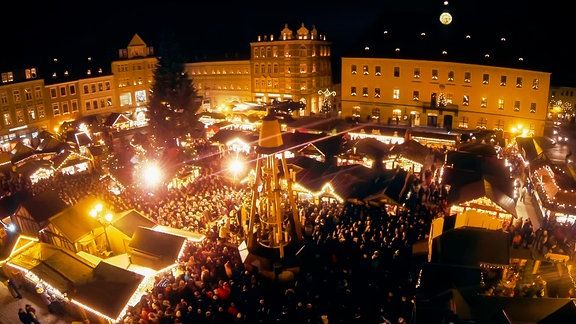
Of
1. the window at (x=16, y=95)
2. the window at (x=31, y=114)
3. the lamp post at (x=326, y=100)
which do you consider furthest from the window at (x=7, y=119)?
the lamp post at (x=326, y=100)

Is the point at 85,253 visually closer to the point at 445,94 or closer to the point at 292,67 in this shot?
the point at 445,94

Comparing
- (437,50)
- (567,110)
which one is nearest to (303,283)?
(437,50)

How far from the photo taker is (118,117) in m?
37.1

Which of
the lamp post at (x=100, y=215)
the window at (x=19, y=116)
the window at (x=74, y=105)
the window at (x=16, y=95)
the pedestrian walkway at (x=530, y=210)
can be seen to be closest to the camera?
the lamp post at (x=100, y=215)

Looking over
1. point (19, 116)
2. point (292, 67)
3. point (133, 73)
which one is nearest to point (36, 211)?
point (19, 116)

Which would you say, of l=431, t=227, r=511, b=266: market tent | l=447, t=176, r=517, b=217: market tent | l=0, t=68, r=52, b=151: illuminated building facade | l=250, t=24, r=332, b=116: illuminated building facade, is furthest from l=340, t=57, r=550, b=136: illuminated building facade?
l=0, t=68, r=52, b=151: illuminated building facade

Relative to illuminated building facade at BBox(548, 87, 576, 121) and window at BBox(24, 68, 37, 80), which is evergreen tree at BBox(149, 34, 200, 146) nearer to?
window at BBox(24, 68, 37, 80)

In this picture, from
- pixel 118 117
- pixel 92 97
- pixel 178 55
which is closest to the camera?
pixel 178 55

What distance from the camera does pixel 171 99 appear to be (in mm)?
33781

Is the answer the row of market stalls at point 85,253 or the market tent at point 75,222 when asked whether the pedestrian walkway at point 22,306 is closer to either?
the row of market stalls at point 85,253

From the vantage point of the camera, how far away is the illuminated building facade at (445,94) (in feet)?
107

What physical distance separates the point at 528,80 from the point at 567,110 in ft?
30.9

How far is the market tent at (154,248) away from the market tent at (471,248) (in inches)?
327

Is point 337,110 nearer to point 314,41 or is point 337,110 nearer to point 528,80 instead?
point 314,41
